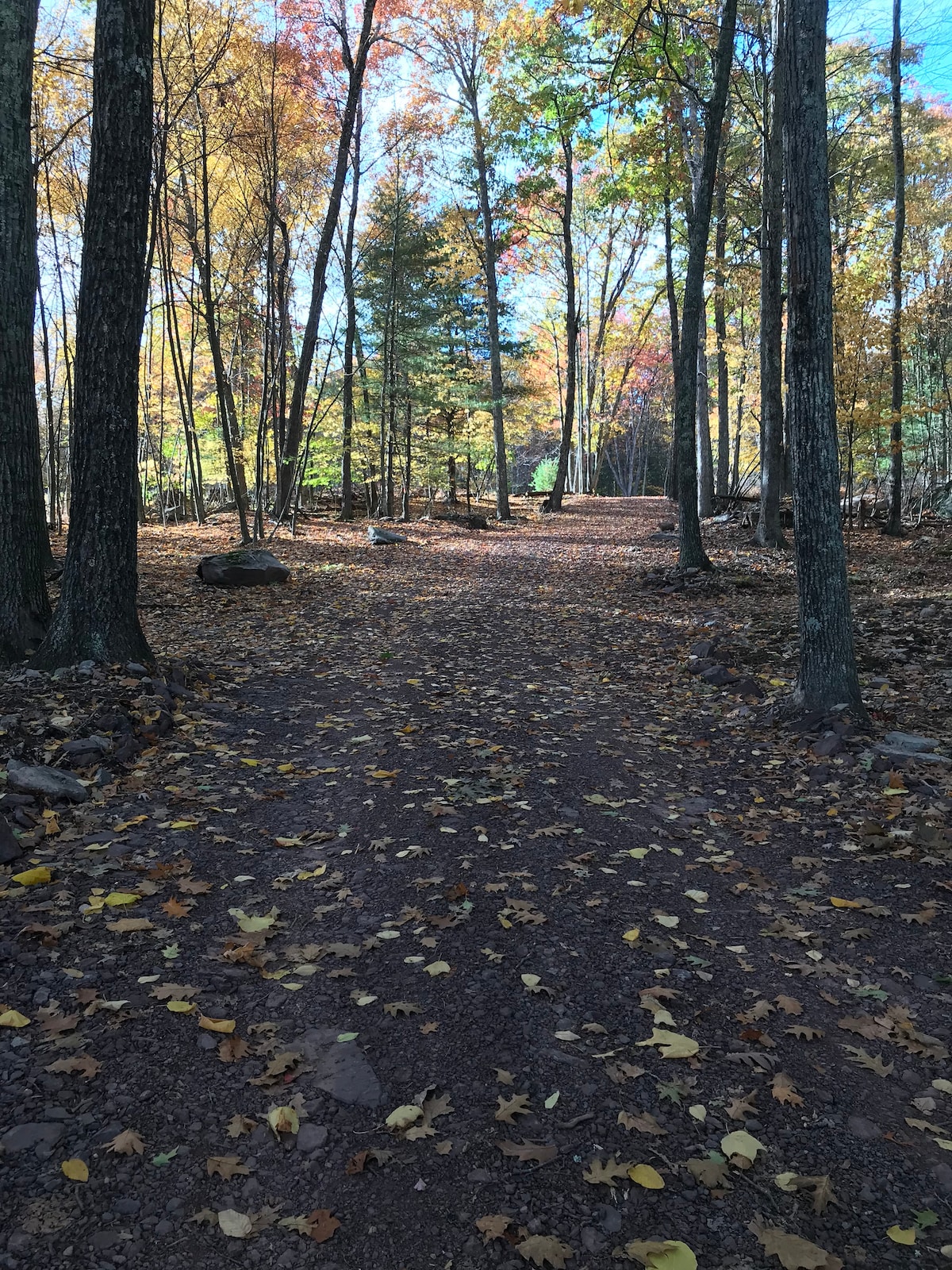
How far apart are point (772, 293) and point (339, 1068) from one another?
1393 centimetres

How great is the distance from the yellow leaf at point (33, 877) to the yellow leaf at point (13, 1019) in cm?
89

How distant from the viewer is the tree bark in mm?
5695

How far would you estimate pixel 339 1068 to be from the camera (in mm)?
2465

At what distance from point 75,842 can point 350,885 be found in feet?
4.78

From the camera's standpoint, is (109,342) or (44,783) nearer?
(44,783)

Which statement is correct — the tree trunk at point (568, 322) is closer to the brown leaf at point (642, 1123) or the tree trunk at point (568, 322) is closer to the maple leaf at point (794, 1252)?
the brown leaf at point (642, 1123)

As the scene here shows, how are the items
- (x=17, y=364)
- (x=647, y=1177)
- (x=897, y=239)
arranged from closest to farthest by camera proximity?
(x=647, y=1177) → (x=17, y=364) → (x=897, y=239)

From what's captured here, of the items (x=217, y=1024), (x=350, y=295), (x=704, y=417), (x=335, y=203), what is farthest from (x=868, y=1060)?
(x=350, y=295)

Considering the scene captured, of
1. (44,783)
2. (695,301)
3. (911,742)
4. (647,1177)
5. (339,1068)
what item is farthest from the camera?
(695,301)

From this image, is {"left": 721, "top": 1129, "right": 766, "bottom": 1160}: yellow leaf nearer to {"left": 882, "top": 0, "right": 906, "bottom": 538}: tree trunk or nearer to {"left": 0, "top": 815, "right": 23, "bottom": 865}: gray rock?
{"left": 0, "top": 815, "right": 23, "bottom": 865}: gray rock

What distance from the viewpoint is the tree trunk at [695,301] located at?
30.5 ft

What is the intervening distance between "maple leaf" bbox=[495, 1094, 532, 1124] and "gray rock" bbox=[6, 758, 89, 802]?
299cm

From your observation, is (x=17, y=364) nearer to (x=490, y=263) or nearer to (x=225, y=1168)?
(x=225, y=1168)

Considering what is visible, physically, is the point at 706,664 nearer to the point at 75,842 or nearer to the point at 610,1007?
the point at 610,1007
